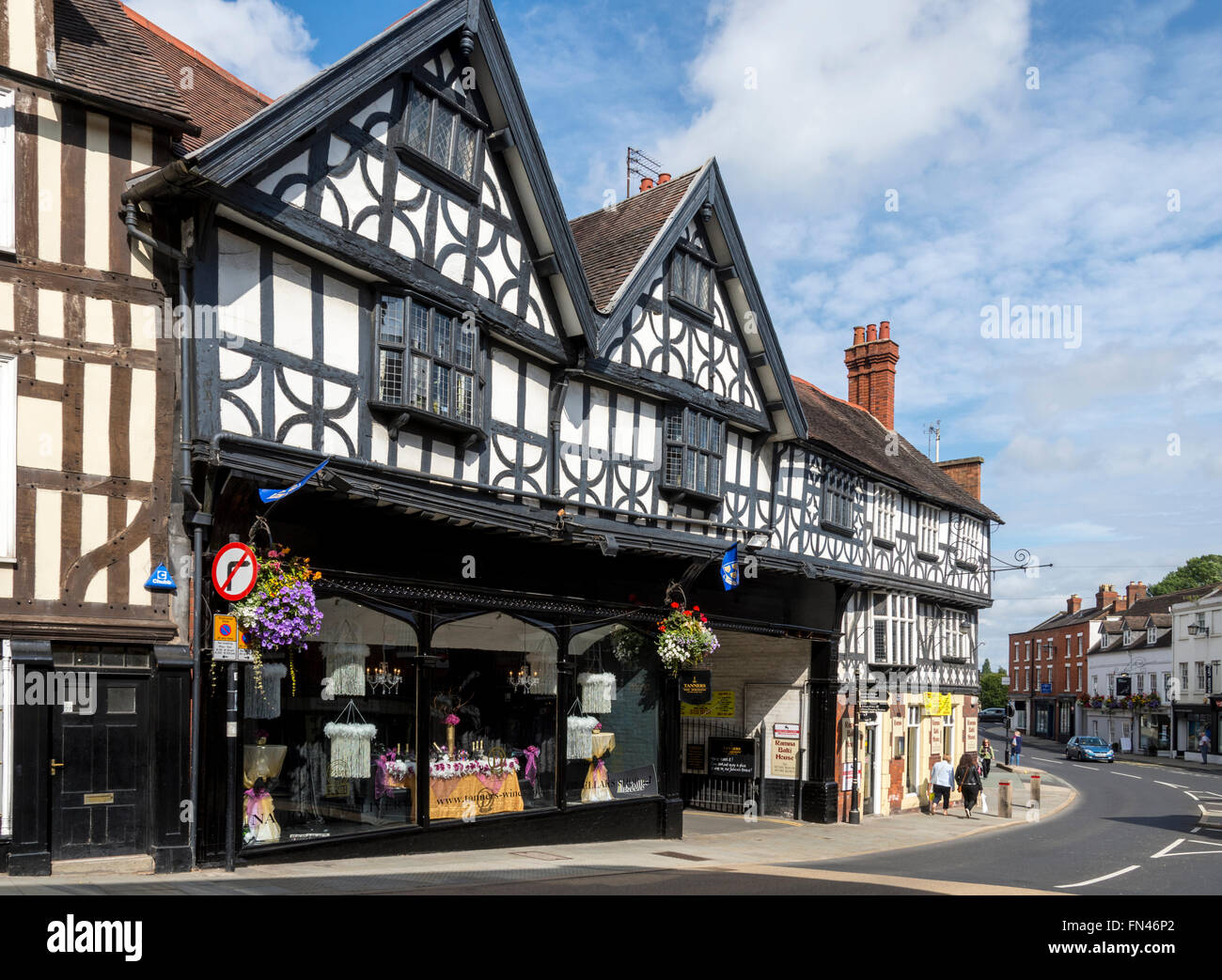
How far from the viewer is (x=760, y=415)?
20516 mm

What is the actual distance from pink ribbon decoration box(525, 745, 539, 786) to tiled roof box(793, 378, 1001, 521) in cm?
919

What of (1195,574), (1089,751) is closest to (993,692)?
(1195,574)

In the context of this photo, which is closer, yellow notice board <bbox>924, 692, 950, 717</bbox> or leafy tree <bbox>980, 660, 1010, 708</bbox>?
yellow notice board <bbox>924, 692, 950, 717</bbox>

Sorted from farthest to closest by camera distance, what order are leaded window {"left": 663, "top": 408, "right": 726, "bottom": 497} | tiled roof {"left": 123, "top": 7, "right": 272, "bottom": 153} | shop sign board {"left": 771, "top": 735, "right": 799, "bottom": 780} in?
shop sign board {"left": 771, "top": 735, "right": 799, "bottom": 780} → leaded window {"left": 663, "top": 408, "right": 726, "bottom": 497} → tiled roof {"left": 123, "top": 7, "right": 272, "bottom": 153}

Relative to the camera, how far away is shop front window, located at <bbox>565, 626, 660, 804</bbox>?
16547mm

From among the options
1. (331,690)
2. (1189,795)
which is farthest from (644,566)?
(1189,795)

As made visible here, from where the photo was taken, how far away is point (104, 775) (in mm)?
10188

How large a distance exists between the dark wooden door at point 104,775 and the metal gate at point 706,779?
1558 cm

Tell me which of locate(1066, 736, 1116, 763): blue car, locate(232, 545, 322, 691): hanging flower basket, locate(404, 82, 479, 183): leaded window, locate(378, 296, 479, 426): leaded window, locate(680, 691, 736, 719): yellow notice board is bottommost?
locate(1066, 736, 1116, 763): blue car

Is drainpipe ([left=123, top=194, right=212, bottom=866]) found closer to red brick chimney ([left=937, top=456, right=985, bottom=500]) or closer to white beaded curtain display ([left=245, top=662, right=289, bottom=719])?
white beaded curtain display ([left=245, top=662, right=289, bottom=719])

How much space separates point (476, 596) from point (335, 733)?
2.67 m

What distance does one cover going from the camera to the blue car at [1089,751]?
188 feet

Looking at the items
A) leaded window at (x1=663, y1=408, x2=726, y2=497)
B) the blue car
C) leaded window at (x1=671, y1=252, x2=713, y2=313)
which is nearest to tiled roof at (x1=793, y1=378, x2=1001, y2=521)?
leaded window at (x1=663, y1=408, x2=726, y2=497)

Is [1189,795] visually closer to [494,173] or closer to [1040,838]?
[1040,838]
